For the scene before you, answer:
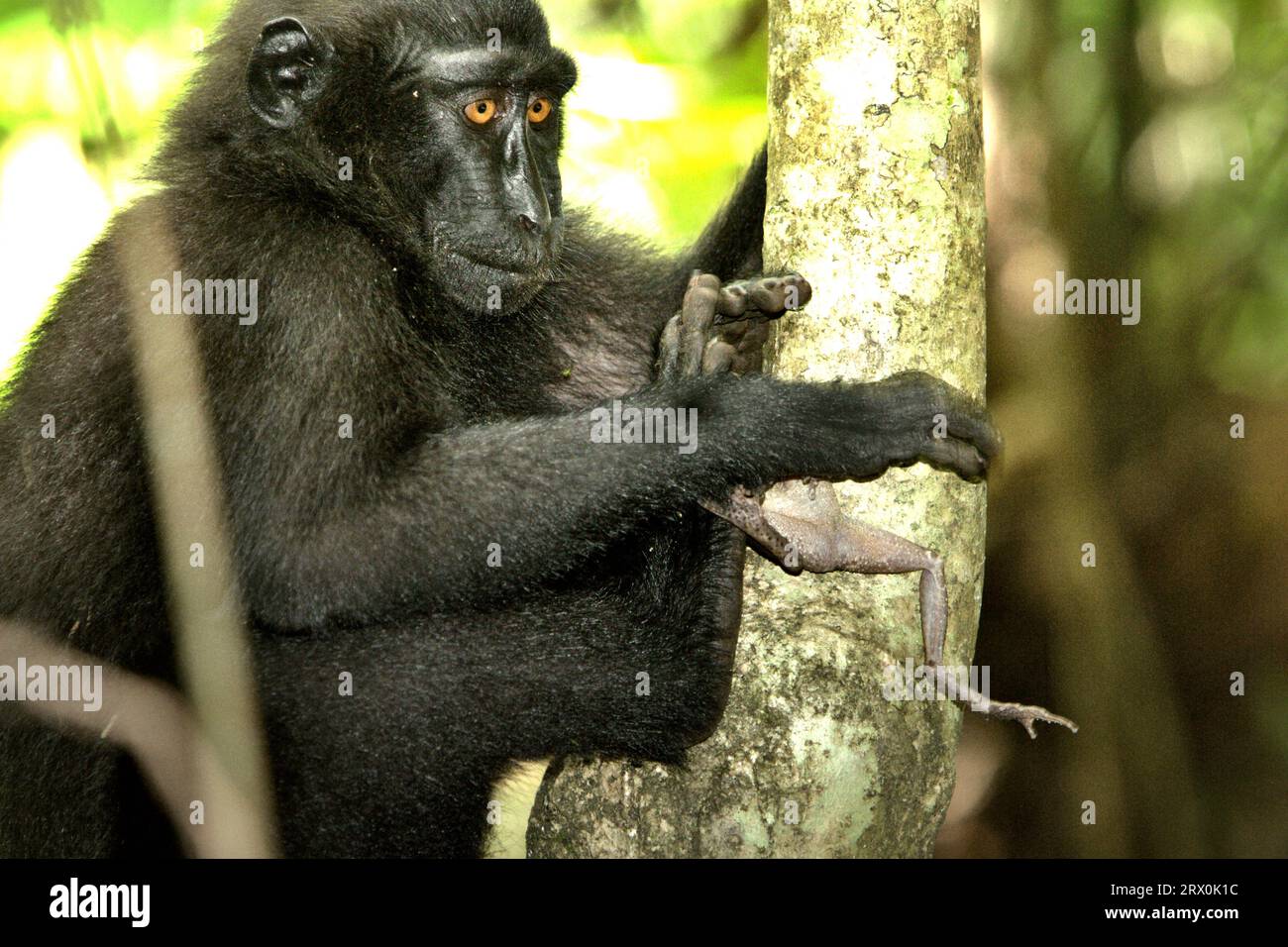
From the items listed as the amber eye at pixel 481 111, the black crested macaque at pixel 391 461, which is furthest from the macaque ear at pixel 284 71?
the amber eye at pixel 481 111

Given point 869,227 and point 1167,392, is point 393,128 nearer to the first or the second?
point 869,227

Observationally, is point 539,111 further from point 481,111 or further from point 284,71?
point 284,71

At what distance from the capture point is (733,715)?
366cm

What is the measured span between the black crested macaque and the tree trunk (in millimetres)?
133

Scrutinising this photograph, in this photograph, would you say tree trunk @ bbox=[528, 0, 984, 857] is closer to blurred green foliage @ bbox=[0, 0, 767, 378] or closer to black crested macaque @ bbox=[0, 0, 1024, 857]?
black crested macaque @ bbox=[0, 0, 1024, 857]

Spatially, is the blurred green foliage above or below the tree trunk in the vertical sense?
above

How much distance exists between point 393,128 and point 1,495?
1.84 meters

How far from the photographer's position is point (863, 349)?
3.94 m

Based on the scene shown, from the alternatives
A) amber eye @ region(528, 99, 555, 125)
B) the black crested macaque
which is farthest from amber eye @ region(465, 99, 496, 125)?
amber eye @ region(528, 99, 555, 125)

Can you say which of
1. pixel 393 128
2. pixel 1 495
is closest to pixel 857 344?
pixel 393 128

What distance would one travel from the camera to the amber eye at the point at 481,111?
4.45 metres

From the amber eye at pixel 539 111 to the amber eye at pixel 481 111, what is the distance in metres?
0.17

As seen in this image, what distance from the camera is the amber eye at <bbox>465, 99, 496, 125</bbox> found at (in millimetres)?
4453

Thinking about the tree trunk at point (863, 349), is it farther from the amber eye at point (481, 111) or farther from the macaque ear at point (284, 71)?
the macaque ear at point (284, 71)
